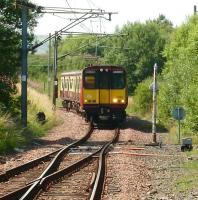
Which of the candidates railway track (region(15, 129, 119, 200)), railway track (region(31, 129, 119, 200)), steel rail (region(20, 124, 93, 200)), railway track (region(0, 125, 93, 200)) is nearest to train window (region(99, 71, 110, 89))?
steel rail (region(20, 124, 93, 200))

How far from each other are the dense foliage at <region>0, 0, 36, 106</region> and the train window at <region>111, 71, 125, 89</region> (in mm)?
6064

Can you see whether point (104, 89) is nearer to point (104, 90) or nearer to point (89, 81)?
point (104, 90)

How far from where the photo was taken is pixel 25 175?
14156 mm

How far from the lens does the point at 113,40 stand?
241 ft

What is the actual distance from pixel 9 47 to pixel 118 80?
7649mm

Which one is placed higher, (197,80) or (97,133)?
(197,80)

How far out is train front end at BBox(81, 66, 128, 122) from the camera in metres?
31.6

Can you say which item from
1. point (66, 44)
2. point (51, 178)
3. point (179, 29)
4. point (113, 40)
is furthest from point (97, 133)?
point (66, 44)

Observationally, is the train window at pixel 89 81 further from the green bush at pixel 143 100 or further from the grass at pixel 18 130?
the green bush at pixel 143 100

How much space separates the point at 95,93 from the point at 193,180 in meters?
18.8

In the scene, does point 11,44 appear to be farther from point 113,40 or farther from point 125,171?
point 113,40

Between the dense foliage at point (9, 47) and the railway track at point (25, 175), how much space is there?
25.5ft

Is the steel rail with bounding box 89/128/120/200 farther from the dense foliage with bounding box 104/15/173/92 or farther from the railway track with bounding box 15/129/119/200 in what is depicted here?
the dense foliage with bounding box 104/15/173/92

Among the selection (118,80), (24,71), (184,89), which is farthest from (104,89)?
(24,71)
